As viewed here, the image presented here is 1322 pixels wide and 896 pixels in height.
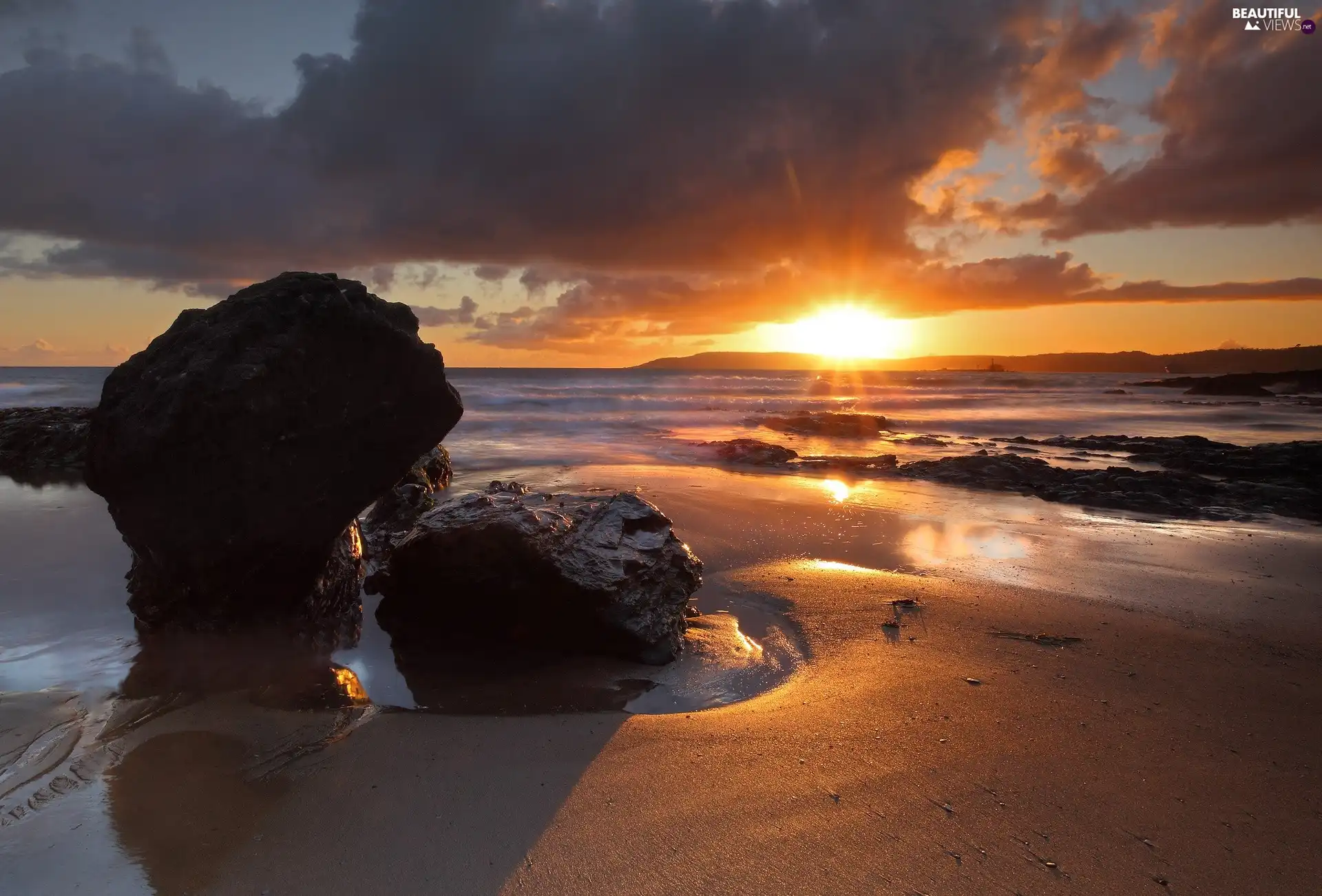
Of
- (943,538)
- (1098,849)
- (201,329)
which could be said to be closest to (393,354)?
(201,329)

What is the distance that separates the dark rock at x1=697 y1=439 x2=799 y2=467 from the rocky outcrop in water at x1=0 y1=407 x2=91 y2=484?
414 inches

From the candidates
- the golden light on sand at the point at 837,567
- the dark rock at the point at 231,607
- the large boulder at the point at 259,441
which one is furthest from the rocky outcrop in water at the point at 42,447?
the golden light on sand at the point at 837,567

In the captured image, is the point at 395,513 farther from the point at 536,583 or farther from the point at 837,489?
the point at 837,489

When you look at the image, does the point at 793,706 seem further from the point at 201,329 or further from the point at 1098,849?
the point at 201,329

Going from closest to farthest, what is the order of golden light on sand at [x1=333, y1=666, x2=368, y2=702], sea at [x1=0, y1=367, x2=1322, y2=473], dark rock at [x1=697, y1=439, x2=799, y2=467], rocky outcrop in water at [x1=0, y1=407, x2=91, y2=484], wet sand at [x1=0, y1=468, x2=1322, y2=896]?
wet sand at [x1=0, y1=468, x2=1322, y2=896] → golden light on sand at [x1=333, y1=666, x2=368, y2=702] → rocky outcrop in water at [x1=0, y1=407, x2=91, y2=484] → dark rock at [x1=697, y1=439, x2=799, y2=467] → sea at [x1=0, y1=367, x2=1322, y2=473]

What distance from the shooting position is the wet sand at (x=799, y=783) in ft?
7.44

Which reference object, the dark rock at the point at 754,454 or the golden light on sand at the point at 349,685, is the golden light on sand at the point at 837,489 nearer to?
the dark rock at the point at 754,454

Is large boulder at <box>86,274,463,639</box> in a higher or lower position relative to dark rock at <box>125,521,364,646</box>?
higher

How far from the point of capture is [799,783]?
274cm

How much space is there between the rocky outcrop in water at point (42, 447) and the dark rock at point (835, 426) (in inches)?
640

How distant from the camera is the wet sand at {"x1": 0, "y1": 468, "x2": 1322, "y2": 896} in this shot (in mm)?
2268

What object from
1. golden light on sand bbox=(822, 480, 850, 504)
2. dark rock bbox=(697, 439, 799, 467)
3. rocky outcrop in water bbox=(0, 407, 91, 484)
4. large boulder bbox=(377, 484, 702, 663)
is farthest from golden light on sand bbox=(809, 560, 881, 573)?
rocky outcrop in water bbox=(0, 407, 91, 484)

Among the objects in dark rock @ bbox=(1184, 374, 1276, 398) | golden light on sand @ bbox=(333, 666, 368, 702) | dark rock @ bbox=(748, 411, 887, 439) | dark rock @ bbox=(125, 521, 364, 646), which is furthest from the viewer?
dark rock @ bbox=(1184, 374, 1276, 398)

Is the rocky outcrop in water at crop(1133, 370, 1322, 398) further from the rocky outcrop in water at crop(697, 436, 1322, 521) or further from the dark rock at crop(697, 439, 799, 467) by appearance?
the dark rock at crop(697, 439, 799, 467)
